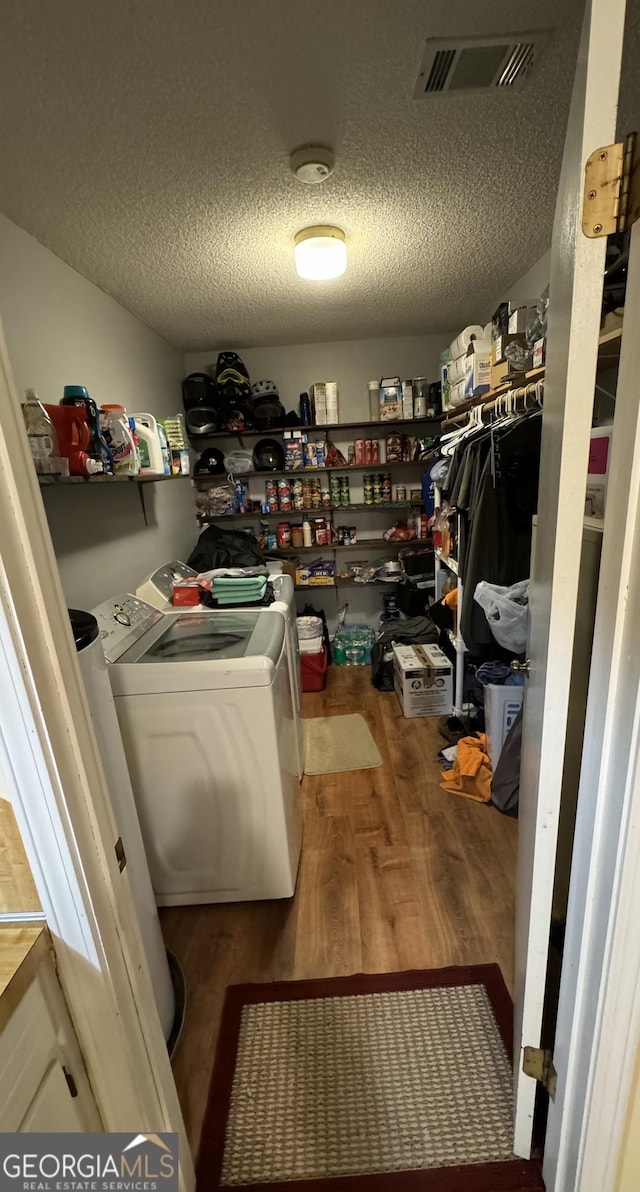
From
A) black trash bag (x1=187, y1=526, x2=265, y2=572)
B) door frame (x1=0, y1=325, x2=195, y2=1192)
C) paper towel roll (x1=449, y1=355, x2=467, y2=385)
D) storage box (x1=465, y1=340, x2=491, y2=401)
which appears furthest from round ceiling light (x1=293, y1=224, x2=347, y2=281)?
black trash bag (x1=187, y1=526, x2=265, y2=572)

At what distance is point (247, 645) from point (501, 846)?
1.28m

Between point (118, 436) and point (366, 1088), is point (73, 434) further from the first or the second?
point (366, 1088)

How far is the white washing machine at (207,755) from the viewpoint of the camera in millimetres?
1567

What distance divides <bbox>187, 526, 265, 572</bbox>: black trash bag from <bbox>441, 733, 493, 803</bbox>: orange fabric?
1.67 m

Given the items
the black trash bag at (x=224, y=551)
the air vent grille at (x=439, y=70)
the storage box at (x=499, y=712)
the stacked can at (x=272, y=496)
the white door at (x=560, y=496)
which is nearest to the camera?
the white door at (x=560, y=496)

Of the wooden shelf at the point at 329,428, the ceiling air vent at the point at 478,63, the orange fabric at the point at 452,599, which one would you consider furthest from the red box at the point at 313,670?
the ceiling air vent at the point at 478,63

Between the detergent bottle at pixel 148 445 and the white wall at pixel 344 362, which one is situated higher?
the white wall at pixel 344 362

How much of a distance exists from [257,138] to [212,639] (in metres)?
1.47

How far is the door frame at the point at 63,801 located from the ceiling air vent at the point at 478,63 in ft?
3.85

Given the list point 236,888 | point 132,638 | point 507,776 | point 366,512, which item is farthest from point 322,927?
point 366,512

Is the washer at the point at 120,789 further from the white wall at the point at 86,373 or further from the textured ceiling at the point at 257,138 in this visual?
the textured ceiling at the point at 257,138

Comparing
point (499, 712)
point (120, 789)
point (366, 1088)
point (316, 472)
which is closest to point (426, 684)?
point (499, 712)

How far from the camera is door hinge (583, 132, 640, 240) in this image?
60 centimetres

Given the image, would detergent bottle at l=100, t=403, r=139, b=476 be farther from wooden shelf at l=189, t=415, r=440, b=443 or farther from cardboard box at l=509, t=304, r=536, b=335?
wooden shelf at l=189, t=415, r=440, b=443
